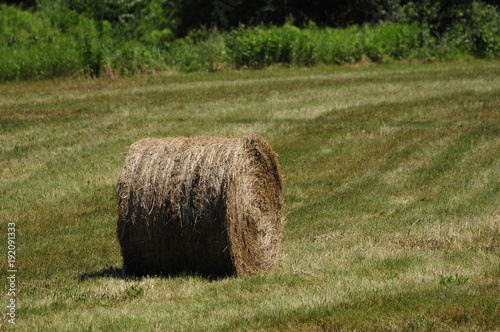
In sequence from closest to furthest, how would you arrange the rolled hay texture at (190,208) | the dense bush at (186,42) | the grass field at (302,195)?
the grass field at (302,195) → the rolled hay texture at (190,208) → the dense bush at (186,42)

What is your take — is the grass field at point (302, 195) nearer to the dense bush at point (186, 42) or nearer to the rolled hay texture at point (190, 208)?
the rolled hay texture at point (190, 208)

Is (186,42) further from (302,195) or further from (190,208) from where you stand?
(190,208)

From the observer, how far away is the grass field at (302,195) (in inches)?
304

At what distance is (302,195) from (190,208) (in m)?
5.33

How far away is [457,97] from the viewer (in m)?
21.1

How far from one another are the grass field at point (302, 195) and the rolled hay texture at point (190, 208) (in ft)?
0.93

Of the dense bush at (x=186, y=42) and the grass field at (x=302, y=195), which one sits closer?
the grass field at (x=302, y=195)

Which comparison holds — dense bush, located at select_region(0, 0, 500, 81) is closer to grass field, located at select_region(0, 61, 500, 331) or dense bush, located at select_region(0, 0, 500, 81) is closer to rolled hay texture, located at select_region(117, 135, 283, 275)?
grass field, located at select_region(0, 61, 500, 331)

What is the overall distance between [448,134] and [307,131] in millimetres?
3075

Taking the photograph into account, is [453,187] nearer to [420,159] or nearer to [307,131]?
[420,159]

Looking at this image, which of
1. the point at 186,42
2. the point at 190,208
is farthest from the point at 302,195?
Answer: the point at 186,42

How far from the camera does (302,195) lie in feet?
46.3

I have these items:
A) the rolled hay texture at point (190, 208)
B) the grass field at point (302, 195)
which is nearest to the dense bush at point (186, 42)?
the grass field at point (302, 195)

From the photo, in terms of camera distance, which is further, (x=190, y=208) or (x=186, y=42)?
(x=186, y=42)
